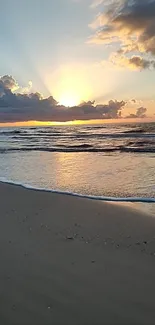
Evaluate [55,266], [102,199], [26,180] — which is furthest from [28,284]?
[26,180]

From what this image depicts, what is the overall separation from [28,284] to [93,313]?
869 mm

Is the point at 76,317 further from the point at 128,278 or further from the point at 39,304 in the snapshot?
the point at 128,278

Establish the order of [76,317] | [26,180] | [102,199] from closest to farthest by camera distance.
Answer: [76,317], [102,199], [26,180]

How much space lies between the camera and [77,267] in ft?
13.5

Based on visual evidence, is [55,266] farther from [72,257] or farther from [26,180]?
[26,180]

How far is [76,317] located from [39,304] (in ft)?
1.40

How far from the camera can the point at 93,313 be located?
3.20 metres

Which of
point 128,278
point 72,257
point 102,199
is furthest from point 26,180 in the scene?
point 128,278

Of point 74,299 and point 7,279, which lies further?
point 7,279

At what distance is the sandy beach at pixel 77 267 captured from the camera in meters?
3.21

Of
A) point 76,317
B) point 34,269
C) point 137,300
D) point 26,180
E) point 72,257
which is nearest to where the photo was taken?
point 76,317

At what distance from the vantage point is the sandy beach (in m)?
3.21

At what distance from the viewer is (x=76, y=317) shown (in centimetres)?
313

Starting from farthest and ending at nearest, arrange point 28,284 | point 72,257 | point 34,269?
point 72,257 < point 34,269 < point 28,284
